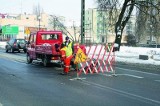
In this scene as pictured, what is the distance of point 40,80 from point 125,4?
27.8m

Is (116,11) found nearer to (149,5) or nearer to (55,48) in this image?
(149,5)

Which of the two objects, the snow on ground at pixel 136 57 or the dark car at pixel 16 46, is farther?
the dark car at pixel 16 46

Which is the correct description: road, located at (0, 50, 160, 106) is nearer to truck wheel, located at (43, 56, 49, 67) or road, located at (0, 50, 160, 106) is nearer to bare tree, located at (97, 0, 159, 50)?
truck wheel, located at (43, 56, 49, 67)

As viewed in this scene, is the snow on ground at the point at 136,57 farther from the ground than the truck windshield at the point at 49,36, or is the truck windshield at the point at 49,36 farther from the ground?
the truck windshield at the point at 49,36

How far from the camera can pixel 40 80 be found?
50.3ft

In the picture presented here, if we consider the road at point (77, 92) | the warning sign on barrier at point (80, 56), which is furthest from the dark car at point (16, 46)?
the road at point (77, 92)

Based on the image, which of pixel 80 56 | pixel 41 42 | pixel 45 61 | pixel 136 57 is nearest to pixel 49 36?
pixel 41 42

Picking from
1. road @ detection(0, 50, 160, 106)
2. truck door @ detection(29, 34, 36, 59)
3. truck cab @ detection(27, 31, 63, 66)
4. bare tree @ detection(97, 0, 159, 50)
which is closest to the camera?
road @ detection(0, 50, 160, 106)

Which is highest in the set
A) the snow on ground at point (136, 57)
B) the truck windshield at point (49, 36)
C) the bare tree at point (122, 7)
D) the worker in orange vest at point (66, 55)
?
the bare tree at point (122, 7)

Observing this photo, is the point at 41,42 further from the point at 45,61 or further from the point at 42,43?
the point at 45,61

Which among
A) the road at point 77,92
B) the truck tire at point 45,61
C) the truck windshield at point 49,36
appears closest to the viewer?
the road at point 77,92

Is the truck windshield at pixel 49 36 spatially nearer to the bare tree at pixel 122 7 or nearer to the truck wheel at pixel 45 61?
the truck wheel at pixel 45 61

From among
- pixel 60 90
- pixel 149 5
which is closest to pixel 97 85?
pixel 60 90

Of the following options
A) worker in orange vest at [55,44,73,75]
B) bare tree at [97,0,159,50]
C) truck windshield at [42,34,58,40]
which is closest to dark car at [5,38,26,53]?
bare tree at [97,0,159,50]
